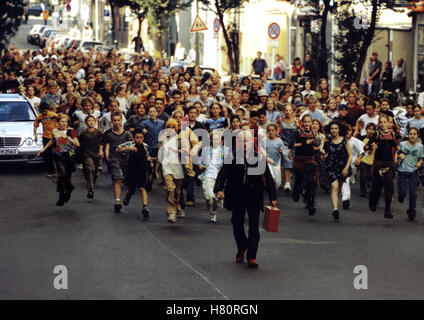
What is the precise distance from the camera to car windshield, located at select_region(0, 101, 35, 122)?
926 inches

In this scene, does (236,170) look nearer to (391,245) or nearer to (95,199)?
(391,245)

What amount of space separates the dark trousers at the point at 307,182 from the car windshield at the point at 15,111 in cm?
707

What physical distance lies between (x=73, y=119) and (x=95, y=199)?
141 inches

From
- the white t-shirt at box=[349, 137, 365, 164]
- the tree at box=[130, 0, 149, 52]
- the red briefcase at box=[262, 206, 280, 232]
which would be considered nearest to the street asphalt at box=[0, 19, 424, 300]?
the red briefcase at box=[262, 206, 280, 232]

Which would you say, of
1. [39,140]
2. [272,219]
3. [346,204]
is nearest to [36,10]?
[39,140]

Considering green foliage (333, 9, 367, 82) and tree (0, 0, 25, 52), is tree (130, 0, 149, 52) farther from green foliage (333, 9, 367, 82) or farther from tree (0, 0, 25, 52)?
green foliage (333, 9, 367, 82)

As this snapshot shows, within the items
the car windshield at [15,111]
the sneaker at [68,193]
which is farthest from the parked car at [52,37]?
the sneaker at [68,193]

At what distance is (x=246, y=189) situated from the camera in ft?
42.7

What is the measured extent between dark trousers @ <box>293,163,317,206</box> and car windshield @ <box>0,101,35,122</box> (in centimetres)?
707

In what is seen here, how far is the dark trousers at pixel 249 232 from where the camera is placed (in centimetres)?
1288

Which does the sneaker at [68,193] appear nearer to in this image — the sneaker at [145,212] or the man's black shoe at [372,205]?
the sneaker at [145,212]

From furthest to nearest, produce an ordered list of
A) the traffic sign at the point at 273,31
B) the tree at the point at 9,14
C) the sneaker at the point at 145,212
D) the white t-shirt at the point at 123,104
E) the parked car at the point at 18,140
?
1. the tree at the point at 9,14
2. the traffic sign at the point at 273,31
3. the white t-shirt at the point at 123,104
4. the parked car at the point at 18,140
5. the sneaker at the point at 145,212

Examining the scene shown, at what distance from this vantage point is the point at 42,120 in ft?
70.5

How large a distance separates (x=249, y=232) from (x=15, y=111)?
38.6 feet
